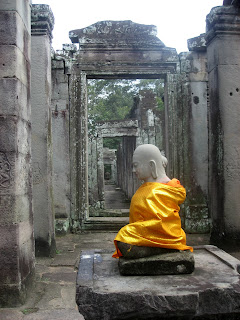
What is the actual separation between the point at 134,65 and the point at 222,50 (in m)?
2.42

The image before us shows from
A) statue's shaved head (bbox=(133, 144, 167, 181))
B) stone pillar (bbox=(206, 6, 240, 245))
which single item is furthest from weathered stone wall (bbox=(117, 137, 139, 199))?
statue's shaved head (bbox=(133, 144, 167, 181))

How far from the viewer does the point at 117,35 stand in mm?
7617

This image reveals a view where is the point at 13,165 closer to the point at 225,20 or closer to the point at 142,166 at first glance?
the point at 142,166

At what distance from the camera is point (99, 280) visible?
2.65 metres

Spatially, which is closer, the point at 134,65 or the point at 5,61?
the point at 5,61

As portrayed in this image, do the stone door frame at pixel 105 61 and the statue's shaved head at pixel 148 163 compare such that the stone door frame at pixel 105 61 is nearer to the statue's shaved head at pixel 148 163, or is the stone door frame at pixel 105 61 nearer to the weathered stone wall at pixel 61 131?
the weathered stone wall at pixel 61 131

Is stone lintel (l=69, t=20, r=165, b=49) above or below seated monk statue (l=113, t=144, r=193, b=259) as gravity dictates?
above

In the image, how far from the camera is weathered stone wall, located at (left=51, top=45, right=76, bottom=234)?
24.1 feet

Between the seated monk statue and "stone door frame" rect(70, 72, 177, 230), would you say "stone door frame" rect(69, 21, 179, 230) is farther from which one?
the seated monk statue

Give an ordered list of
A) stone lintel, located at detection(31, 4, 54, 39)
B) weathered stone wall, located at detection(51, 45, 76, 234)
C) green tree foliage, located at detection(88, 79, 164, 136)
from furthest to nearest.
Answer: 1. green tree foliage, located at detection(88, 79, 164, 136)
2. weathered stone wall, located at detection(51, 45, 76, 234)
3. stone lintel, located at detection(31, 4, 54, 39)

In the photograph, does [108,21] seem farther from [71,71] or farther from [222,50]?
[222,50]

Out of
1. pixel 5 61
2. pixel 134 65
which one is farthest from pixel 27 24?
pixel 134 65

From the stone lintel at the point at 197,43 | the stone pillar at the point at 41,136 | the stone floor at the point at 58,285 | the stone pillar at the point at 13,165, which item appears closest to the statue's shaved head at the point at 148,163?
the stone pillar at the point at 13,165

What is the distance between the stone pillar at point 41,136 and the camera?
5.50 meters
